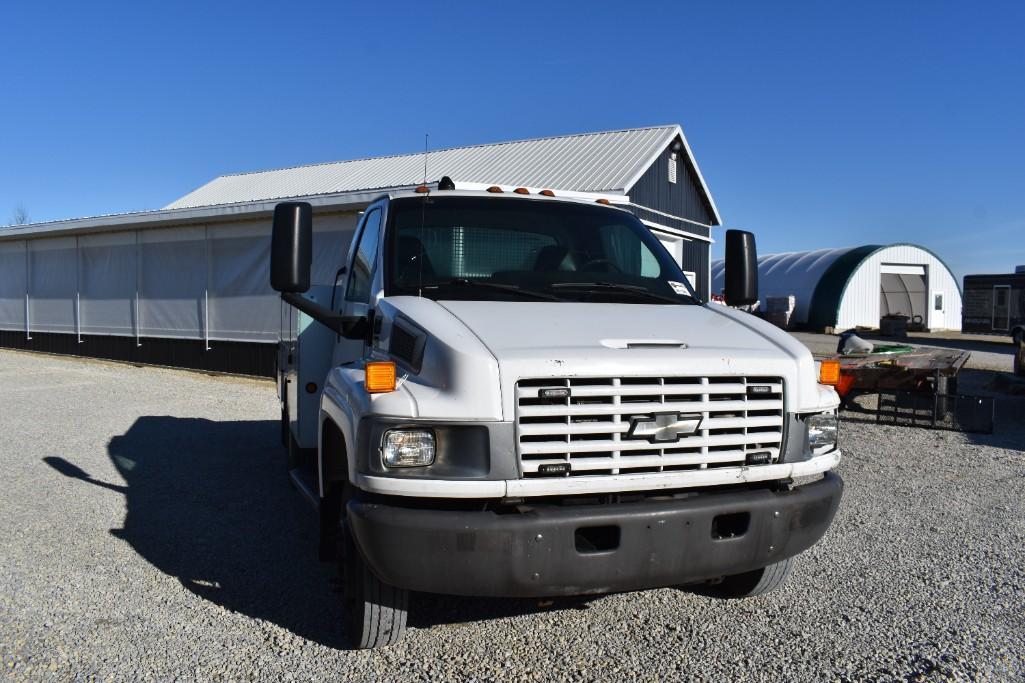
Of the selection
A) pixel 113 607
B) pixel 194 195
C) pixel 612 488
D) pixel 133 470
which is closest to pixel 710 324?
pixel 612 488

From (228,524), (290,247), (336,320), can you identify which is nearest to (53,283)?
(228,524)

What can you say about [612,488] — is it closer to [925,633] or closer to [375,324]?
[375,324]

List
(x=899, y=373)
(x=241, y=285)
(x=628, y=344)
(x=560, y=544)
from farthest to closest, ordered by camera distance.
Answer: (x=241, y=285), (x=899, y=373), (x=628, y=344), (x=560, y=544)

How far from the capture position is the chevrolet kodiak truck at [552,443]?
3217 mm

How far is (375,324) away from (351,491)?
3.02 feet

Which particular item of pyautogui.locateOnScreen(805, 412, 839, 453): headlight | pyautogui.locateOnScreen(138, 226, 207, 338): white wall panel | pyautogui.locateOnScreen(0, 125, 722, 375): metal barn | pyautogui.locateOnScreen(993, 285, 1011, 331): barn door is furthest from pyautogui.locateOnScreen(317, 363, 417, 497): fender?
pyautogui.locateOnScreen(993, 285, 1011, 331): barn door

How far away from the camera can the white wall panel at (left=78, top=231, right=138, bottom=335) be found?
707 inches

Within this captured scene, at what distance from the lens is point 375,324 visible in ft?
13.6

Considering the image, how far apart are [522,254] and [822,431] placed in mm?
1804

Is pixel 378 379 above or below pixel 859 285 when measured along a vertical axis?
below

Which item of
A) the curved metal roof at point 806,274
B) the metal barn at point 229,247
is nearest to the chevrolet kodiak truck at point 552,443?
the metal barn at point 229,247

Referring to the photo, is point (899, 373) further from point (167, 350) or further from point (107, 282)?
point (107, 282)

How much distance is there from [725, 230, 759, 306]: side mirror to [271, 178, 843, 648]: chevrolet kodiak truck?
650 mm

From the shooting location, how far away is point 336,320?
416 cm
